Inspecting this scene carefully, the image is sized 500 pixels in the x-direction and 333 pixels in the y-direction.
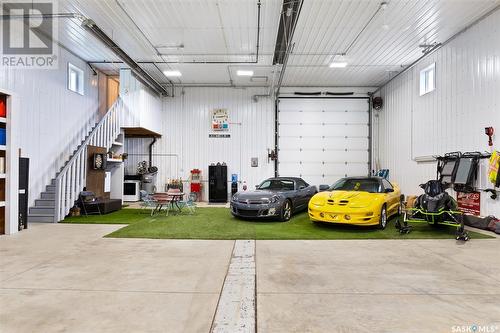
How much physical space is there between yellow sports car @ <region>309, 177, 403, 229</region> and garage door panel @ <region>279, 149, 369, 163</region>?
6.27 meters

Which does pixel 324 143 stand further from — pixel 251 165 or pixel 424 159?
pixel 424 159

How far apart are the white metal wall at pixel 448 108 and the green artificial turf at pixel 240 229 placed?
9.29 ft

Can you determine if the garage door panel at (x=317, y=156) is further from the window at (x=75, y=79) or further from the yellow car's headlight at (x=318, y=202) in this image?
the window at (x=75, y=79)

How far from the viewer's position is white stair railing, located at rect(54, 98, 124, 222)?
816cm

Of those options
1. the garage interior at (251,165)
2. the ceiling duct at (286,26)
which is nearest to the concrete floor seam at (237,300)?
the garage interior at (251,165)

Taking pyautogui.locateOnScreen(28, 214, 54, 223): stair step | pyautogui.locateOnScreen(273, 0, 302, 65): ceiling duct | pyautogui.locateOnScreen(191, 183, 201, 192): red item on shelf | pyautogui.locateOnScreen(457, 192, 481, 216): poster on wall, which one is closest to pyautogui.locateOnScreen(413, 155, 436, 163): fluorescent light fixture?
pyautogui.locateOnScreen(457, 192, 481, 216): poster on wall

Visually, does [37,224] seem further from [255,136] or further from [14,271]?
[255,136]

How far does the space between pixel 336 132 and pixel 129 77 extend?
30.3ft

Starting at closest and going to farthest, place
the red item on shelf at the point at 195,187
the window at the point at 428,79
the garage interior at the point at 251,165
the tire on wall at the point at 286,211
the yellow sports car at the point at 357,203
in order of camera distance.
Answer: the garage interior at the point at 251,165 < the yellow sports car at the point at 357,203 < the tire on wall at the point at 286,211 < the window at the point at 428,79 < the red item on shelf at the point at 195,187

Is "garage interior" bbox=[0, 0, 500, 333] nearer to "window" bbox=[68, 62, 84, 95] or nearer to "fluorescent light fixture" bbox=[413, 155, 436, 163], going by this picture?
"window" bbox=[68, 62, 84, 95]

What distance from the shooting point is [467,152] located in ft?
26.8

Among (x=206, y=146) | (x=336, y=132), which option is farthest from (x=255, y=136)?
(x=336, y=132)

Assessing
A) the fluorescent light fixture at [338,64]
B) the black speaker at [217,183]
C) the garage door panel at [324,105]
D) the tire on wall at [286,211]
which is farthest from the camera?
the garage door panel at [324,105]

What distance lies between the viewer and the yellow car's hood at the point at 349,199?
6562mm
